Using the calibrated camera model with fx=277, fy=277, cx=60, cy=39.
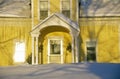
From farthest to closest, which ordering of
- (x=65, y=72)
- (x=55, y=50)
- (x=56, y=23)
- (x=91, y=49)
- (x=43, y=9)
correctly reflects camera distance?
(x=91, y=49) < (x=43, y=9) < (x=55, y=50) < (x=56, y=23) < (x=65, y=72)

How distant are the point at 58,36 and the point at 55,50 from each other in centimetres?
107

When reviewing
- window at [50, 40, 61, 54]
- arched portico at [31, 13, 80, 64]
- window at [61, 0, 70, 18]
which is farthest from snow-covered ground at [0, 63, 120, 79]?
window at [61, 0, 70, 18]

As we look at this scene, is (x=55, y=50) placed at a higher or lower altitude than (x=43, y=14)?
lower

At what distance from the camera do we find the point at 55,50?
2055cm

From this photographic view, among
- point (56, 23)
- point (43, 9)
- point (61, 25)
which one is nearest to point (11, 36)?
point (43, 9)

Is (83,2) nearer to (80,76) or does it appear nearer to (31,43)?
(31,43)

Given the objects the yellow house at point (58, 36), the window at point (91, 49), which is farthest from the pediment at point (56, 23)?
the window at point (91, 49)

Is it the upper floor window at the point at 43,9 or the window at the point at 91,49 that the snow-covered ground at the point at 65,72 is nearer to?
the upper floor window at the point at 43,9

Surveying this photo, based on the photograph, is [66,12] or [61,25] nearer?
[61,25]

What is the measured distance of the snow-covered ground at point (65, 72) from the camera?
4.06 metres

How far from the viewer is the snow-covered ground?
13.3ft

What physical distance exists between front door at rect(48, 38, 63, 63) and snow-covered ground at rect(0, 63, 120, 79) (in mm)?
15642

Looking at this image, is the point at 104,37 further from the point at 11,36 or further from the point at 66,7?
the point at 11,36

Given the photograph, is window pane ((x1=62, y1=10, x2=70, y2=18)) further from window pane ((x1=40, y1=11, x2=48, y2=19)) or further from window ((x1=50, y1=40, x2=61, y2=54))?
window ((x1=50, y1=40, x2=61, y2=54))
